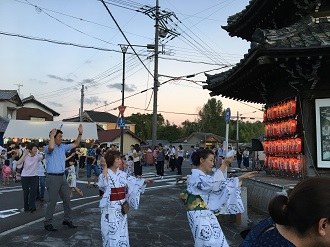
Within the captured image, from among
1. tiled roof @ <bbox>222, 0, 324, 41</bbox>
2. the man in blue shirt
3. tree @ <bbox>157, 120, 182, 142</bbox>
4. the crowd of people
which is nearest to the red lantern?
tiled roof @ <bbox>222, 0, 324, 41</bbox>

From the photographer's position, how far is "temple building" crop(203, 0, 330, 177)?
7.34m

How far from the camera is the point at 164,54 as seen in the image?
83.0 ft

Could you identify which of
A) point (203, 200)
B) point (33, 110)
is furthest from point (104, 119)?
point (203, 200)

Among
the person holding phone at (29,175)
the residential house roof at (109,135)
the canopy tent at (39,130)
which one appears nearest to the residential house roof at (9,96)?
the canopy tent at (39,130)

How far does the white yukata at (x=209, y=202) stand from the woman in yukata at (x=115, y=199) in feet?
3.85

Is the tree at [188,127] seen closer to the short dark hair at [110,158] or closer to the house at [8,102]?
the house at [8,102]

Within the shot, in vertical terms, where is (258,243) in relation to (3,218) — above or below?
above

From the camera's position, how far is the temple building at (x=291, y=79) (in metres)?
7.34

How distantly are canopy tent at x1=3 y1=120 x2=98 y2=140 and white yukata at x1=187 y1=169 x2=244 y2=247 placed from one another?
79.3ft

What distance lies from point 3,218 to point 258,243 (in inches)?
321

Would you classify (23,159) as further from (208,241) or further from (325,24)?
(325,24)

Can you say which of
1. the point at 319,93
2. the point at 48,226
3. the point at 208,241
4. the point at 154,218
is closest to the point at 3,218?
the point at 48,226

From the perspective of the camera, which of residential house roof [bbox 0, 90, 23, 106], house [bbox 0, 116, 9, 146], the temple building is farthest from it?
residential house roof [bbox 0, 90, 23, 106]

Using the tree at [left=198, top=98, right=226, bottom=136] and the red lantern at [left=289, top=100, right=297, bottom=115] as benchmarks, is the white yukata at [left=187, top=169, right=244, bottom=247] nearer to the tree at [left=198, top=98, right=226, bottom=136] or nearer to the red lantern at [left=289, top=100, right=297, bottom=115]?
the red lantern at [left=289, top=100, right=297, bottom=115]
